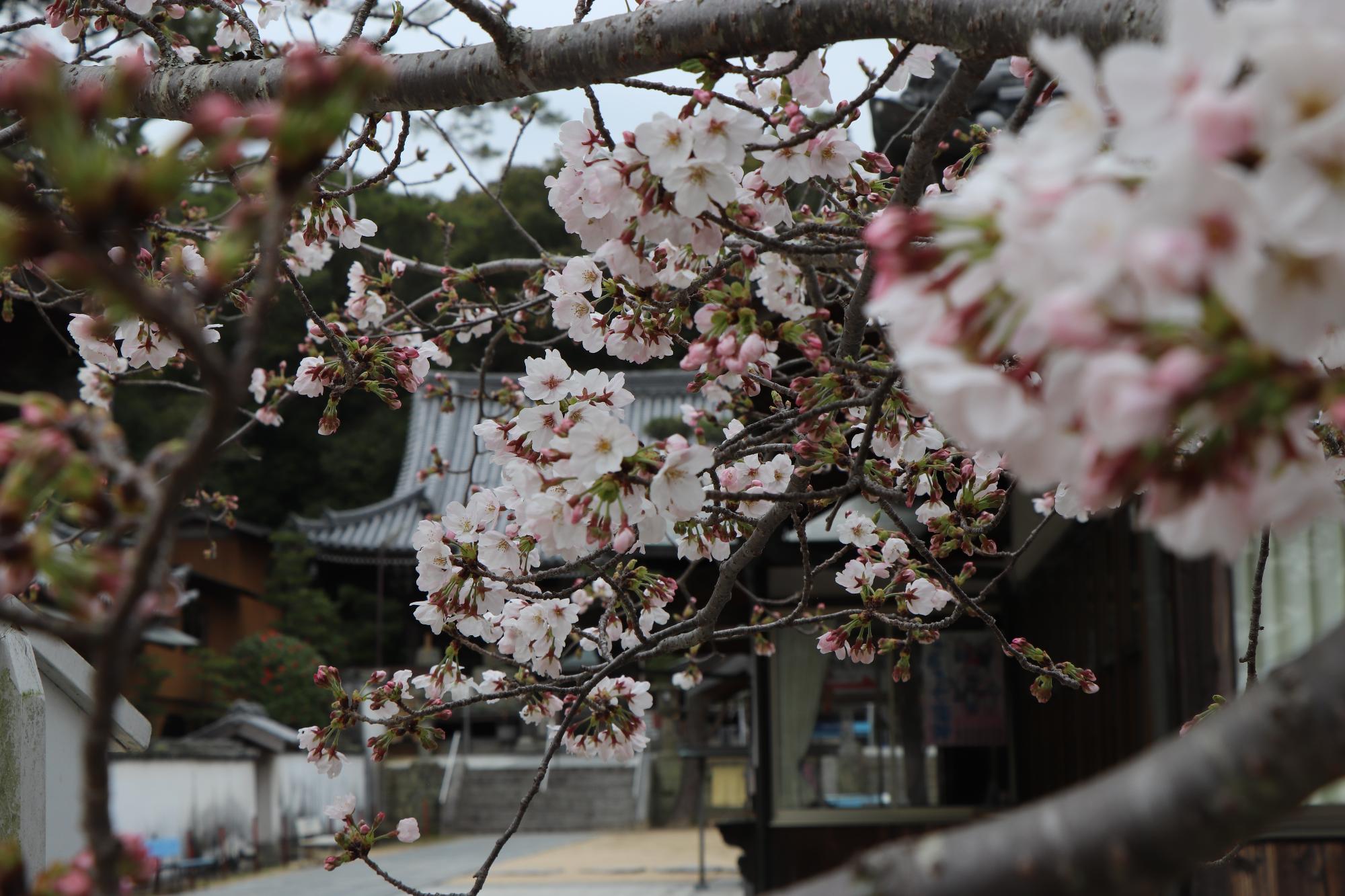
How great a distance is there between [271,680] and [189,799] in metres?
5.20

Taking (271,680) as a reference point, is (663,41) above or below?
above

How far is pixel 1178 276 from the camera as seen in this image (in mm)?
579

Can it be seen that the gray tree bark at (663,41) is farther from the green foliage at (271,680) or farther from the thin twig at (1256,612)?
the green foliage at (271,680)

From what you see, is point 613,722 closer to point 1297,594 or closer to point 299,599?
point 1297,594

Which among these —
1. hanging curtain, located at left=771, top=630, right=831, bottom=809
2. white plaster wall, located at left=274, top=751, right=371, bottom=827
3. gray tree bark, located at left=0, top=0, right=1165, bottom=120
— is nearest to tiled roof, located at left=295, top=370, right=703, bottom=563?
white plaster wall, located at left=274, top=751, right=371, bottom=827

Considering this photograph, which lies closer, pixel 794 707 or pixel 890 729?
pixel 794 707

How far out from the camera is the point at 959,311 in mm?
689

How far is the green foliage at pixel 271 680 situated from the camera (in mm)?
16984

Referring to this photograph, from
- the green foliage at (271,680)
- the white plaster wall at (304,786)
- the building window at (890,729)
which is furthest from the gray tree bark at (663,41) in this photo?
the green foliage at (271,680)

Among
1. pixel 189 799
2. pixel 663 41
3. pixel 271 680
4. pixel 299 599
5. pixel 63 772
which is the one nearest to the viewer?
pixel 663 41

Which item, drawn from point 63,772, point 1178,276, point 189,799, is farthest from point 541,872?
point 1178,276

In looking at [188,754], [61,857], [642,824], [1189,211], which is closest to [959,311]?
[1189,211]

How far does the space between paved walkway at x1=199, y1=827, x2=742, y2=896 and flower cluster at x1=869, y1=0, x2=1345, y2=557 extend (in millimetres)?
9366

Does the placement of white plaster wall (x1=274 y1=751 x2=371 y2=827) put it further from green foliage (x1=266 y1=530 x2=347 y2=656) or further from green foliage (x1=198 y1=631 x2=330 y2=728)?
green foliage (x1=266 y1=530 x2=347 y2=656)
